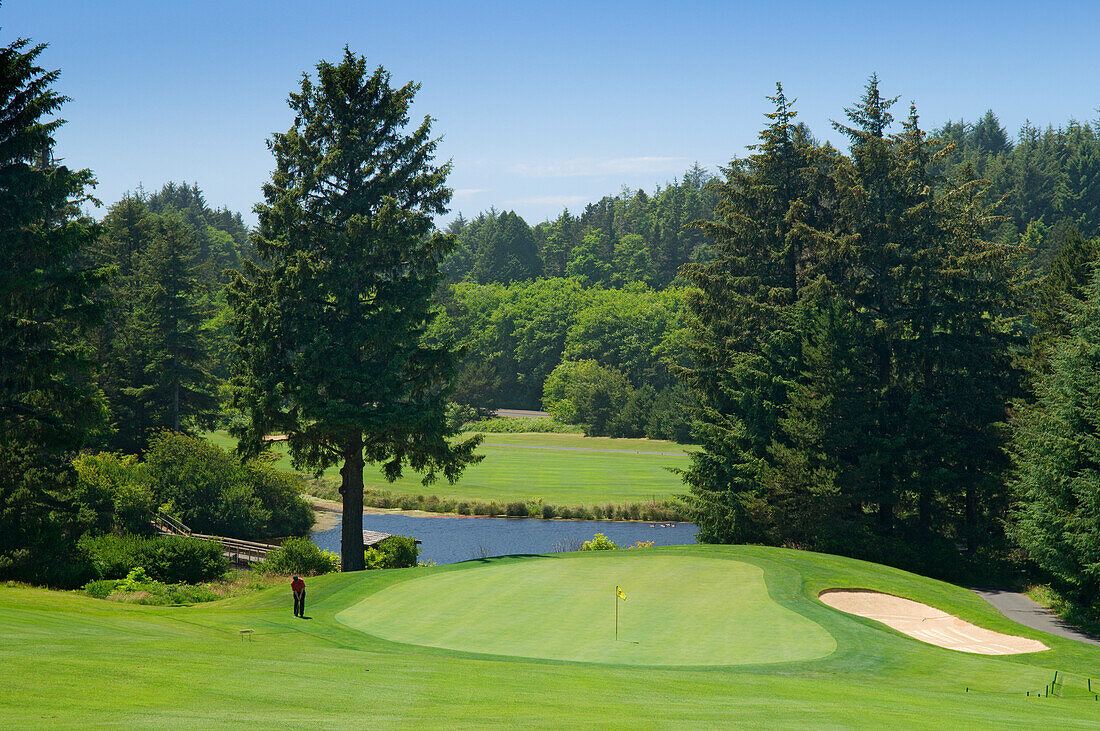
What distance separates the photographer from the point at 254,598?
23156mm

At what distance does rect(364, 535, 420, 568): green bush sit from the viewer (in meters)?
30.5

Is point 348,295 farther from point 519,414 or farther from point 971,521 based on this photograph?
point 519,414

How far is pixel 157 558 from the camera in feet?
87.8

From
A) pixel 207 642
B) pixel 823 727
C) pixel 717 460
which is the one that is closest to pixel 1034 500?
pixel 717 460

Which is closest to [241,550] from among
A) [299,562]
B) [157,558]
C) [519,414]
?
[299,562]

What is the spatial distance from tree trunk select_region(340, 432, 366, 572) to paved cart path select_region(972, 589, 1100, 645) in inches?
833

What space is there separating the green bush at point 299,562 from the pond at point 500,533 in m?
9.67

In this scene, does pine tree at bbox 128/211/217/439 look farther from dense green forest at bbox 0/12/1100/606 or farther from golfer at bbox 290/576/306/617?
golfer at bbox 290/576/306/617

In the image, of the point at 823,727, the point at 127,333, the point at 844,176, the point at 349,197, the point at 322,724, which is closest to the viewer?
the point at 322,724

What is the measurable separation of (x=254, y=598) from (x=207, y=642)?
30.3 ft

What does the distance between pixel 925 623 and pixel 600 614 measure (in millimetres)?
8194

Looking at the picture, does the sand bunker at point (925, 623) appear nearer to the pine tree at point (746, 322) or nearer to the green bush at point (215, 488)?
the pine tree at point (746, 322)

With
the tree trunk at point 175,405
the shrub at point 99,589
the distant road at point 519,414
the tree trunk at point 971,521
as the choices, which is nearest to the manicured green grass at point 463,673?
the shrub at point 99,589

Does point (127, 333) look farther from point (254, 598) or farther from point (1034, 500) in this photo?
point (1034, 500)
